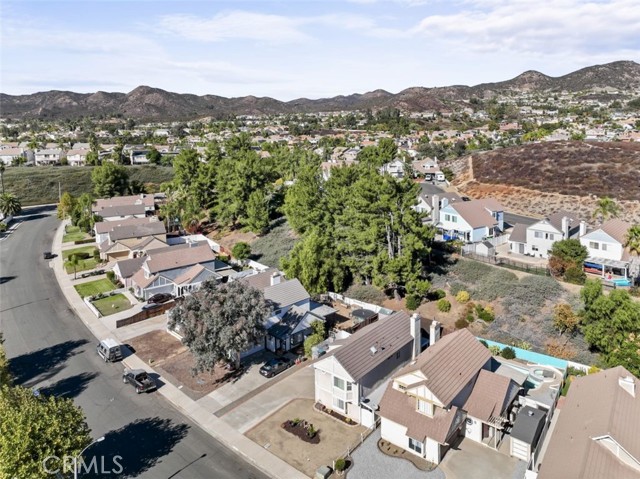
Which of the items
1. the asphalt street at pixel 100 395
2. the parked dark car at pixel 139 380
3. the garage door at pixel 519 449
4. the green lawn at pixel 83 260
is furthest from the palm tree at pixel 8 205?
the garage door at pixel 519 449

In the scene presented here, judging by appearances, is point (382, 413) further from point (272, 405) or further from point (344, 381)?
point (272, 405)

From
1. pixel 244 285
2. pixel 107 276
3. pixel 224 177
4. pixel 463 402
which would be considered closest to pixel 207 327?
pixel 244 285

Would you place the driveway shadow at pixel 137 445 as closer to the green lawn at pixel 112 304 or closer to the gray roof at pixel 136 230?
the green lawn at pixel 112 304

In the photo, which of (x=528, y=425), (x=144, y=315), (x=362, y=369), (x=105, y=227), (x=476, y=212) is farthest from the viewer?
(x=105, y=227)

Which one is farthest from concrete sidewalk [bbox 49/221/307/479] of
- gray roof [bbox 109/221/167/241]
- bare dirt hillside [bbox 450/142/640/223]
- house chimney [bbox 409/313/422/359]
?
bare dirt hillside [bbox 450/142/640/223]

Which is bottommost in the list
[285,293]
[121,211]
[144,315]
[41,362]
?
[41,362]

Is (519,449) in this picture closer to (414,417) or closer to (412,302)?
(414,417)

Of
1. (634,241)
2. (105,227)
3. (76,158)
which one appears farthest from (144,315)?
(76,158)
